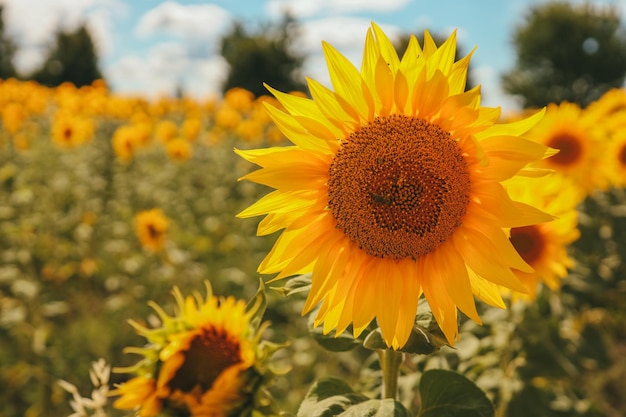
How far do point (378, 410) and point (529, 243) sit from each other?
1515 mm

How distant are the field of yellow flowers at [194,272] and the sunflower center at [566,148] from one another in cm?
2

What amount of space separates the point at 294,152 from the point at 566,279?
8.16 ft

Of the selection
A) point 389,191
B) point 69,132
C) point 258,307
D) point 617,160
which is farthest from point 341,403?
point 69,132

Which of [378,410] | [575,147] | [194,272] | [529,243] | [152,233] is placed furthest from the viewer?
[194,272]

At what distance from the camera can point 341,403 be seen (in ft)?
3.71

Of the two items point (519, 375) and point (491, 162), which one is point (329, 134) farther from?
point (519, 375)

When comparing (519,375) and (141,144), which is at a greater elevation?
(519,375)

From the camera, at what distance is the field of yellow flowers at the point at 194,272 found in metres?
2.48

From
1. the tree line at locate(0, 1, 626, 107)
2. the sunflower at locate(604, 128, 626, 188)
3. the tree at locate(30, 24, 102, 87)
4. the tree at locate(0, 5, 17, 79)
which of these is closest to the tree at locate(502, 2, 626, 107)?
the tree line at locate(0, 1, 626, 107)

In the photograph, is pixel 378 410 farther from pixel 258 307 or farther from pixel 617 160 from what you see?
pixel 617 160

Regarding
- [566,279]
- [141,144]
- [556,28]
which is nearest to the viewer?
[566,279]

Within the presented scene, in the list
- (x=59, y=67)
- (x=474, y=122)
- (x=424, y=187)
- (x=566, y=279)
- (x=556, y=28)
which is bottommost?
(x=59, y=67)

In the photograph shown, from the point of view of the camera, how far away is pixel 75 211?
6.03m

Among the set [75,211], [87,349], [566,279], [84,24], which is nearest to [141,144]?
[75,211]
